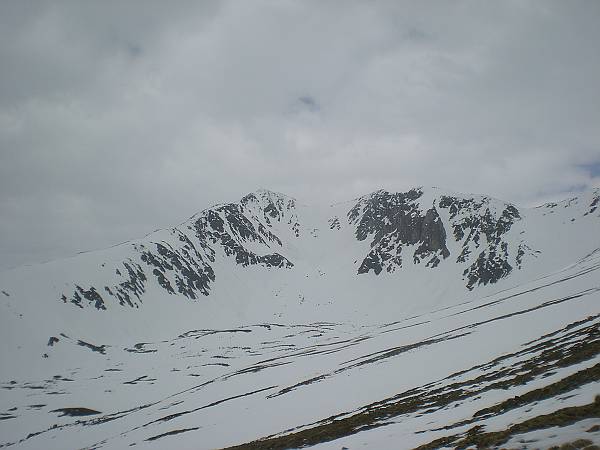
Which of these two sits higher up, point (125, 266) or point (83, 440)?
point (125, 266)

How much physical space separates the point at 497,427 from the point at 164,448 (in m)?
32.2

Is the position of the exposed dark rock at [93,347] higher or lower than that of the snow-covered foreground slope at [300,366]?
higher

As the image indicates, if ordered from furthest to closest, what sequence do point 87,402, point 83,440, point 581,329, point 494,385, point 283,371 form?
point 87,402 < point 283,371 < point 83,440 < point 581,329 < point 494,385

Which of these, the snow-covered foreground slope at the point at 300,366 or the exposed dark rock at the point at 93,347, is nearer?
the snow-covered foreground slope at the point at 300,366

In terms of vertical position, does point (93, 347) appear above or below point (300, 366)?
above

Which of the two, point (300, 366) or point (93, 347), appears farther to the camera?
point (93, 347)

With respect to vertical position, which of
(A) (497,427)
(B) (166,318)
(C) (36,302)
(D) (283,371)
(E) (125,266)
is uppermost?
(E) (125,266)

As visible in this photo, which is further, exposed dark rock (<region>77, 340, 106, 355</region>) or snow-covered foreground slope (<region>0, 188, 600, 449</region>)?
exposed dark rock (<region>77, 340, 106, 355</region>)

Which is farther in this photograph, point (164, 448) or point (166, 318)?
point (166, 318)

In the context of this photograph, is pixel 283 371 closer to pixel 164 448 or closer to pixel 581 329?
pixel 164 448

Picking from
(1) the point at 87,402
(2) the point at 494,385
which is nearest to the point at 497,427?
(2) the point at 494,385

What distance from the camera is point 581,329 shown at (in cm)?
3059

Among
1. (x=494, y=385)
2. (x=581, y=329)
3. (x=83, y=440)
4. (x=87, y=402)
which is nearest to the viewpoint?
(x=494, y=385)

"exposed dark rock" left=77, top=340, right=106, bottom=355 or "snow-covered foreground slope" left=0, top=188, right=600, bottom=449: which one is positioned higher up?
→ "exposed dark rock" left=77, top=340, right=106, bottom=355
